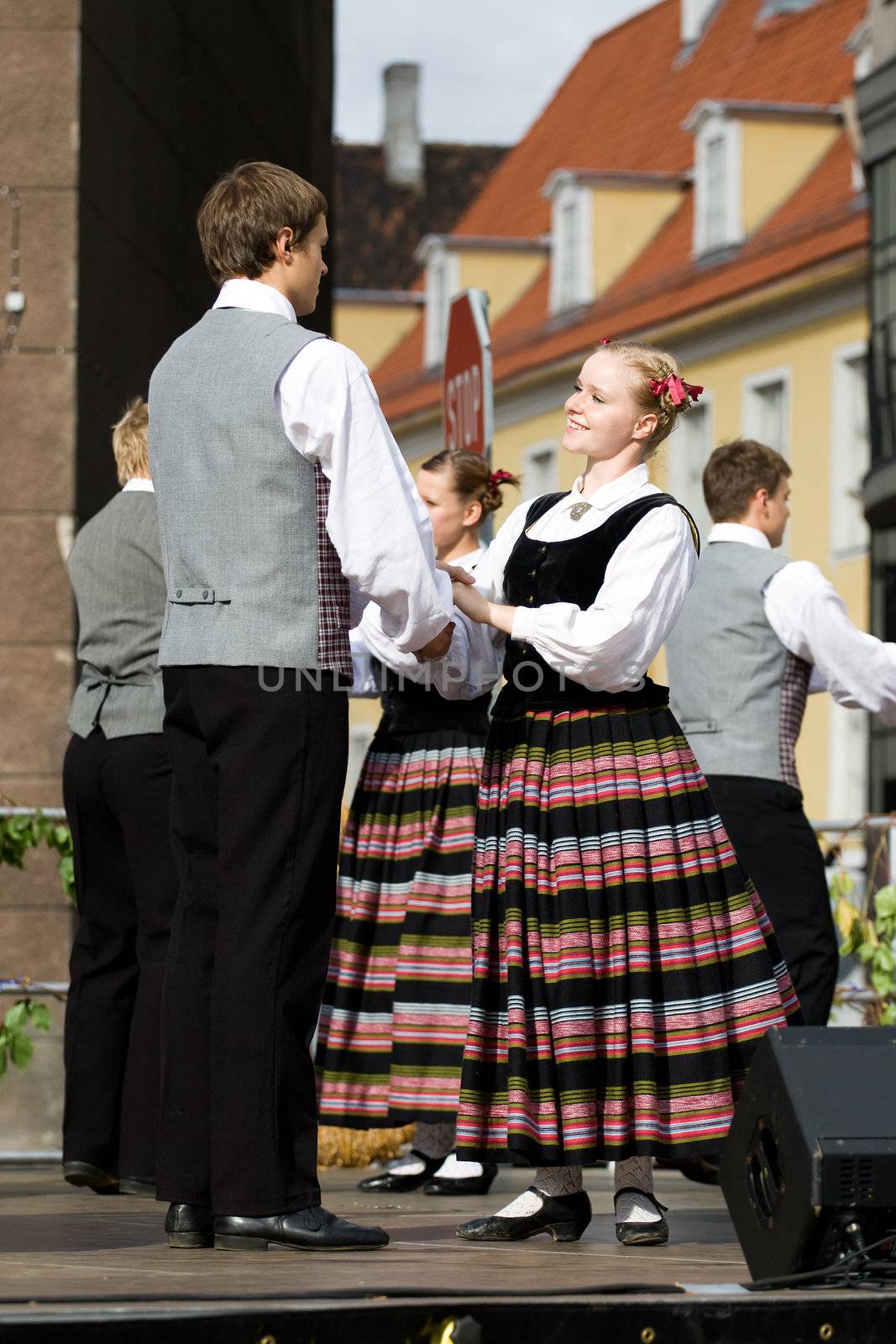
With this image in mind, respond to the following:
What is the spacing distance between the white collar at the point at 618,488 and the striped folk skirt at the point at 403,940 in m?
1.39

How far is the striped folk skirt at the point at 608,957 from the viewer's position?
4691 millimetres

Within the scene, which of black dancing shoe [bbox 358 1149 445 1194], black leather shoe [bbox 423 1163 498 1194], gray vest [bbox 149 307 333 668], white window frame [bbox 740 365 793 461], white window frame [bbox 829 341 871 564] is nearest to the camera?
gray vest [bbox 149 307 333 668]

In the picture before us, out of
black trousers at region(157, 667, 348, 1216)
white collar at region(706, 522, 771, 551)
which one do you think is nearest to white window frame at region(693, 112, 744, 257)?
white collar at region(706, 522, 771, 551)

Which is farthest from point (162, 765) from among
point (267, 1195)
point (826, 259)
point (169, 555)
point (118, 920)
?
point (826, 259)

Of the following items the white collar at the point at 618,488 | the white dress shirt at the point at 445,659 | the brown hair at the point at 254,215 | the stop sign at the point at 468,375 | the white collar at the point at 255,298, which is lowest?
the white dress shirt at the point at 445,659

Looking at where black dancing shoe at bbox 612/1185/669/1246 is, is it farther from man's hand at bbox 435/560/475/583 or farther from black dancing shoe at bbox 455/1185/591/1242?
man's hand at bbox 435/560/475/583

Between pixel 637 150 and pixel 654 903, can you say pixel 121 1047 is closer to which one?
pixel 654 903

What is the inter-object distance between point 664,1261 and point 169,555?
63.2 inches

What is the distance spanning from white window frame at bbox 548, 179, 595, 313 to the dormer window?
237cm

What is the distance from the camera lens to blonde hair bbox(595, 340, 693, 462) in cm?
498

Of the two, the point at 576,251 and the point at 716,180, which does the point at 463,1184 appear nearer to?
the point at 716,180

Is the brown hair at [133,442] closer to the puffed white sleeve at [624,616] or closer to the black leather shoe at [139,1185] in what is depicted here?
the puffed white sleeve at [624,616]

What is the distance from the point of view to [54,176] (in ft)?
24.0

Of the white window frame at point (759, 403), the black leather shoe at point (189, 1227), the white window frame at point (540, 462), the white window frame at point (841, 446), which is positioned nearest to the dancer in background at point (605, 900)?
the black leather shoe at point (189, 1227)
